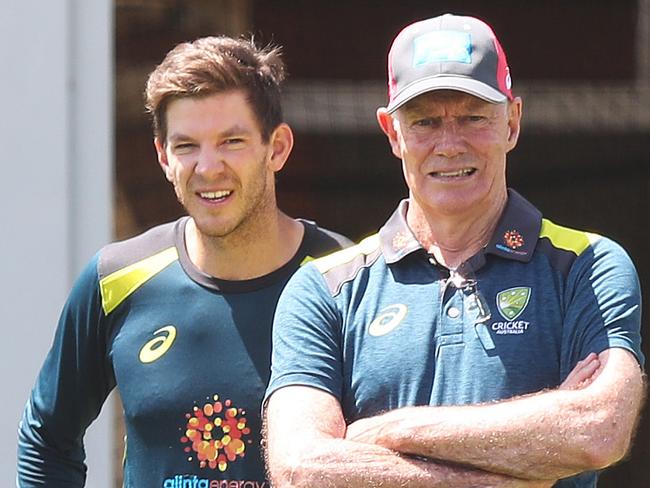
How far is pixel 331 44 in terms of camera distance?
7.33 metres

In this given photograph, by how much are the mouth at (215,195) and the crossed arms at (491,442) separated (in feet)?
2.11

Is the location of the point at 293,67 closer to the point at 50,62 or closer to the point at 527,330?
the point at 50,62

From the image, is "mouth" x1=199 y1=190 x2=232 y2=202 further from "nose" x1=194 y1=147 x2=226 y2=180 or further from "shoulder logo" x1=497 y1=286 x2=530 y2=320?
"shoulder logo" x1=497 y1=286 x2=530 y2=320

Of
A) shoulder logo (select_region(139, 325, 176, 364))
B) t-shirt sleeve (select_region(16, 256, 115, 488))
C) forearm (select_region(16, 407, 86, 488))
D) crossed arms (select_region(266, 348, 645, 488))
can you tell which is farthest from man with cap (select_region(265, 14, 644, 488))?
forearm (select_region(16, 407, 86, 488))

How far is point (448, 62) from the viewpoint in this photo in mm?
2570

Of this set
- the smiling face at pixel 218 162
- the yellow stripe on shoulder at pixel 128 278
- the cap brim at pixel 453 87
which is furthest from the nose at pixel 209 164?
the cap brim at pixel 453 87

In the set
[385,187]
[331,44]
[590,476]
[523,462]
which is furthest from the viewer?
[331,44]

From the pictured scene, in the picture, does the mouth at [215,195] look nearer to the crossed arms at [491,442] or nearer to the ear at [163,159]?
the ear at [163,159]

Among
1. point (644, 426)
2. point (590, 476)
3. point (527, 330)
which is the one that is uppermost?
point (527, 330)

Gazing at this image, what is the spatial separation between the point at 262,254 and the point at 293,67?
445 cm

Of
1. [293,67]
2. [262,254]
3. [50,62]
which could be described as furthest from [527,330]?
[293,67]

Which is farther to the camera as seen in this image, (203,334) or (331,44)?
(331,44)

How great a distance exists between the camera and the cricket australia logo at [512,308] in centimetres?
244

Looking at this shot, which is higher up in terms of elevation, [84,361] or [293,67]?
[293,67]
